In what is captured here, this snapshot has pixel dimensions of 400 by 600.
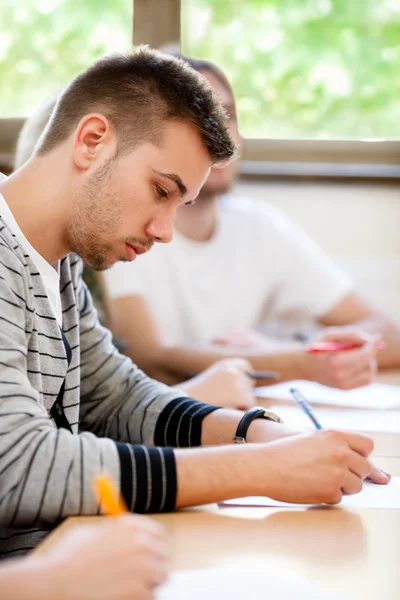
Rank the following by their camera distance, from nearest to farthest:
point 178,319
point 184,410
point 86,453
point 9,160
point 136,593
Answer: point 136,593 → point 86,453 → point 184,410 → point 178,319 → point 9,160

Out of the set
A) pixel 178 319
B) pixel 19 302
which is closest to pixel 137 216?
pixel 19 302

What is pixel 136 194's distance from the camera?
3.23ft

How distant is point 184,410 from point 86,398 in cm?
16

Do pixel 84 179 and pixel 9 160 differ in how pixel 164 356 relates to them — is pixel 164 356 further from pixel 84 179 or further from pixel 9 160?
pixel 9 160

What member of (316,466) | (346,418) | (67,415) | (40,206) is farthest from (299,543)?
(346,418)

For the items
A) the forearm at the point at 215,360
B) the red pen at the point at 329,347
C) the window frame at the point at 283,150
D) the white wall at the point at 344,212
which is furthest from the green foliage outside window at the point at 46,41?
the red pen at the point at 329,347

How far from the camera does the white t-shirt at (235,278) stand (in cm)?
198

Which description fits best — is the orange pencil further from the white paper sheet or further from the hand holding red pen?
the hand holding red pen

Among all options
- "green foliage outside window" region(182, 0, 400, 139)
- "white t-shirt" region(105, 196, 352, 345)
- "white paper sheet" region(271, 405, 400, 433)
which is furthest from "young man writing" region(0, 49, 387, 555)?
"green foliage outside window" region(182, 0, 400, 139)

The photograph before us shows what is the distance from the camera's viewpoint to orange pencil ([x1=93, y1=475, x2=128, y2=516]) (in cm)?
74

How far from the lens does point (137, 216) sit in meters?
1.00

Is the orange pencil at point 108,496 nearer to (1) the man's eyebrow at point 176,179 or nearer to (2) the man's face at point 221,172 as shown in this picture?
(1) the man's eyebrow at point 176,179

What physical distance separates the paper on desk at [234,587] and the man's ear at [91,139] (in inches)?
21.2

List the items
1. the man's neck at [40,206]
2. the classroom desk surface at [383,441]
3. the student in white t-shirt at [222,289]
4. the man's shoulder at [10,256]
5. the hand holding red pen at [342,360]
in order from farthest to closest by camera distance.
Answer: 1. the student in white t-shirt at [222,289]
2. the hand holding red pen at [342,360]
3. the classroom desk surface at [383,441]
4. the man's neck at [40,206]
5. the man's shoulder at [10,256]
